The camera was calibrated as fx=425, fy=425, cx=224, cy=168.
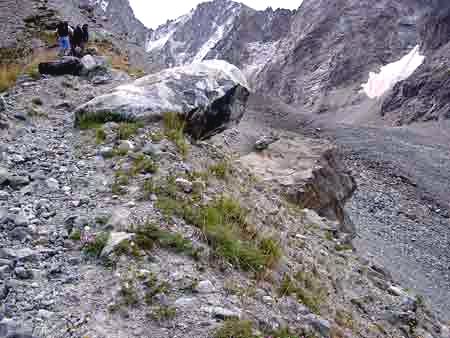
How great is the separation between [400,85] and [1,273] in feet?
252

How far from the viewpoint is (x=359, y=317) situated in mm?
6273

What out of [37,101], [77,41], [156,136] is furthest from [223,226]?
[77,41]

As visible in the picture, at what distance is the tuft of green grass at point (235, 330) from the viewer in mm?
3893

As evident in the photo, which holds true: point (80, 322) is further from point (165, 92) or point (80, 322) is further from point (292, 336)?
point (165, 92)

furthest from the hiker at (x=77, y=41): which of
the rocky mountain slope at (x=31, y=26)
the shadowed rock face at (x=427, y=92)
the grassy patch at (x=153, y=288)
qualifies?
the shadowed rock face at (x=427, y=92)

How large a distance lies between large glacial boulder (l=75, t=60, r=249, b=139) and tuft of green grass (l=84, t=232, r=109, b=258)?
3.40m

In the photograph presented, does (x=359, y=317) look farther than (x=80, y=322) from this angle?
Yes

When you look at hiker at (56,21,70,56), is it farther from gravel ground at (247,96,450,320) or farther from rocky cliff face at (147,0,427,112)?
rocky cliff face at (147,0,427,112)

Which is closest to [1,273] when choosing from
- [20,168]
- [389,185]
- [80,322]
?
[80,322]

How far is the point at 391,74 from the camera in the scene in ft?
302

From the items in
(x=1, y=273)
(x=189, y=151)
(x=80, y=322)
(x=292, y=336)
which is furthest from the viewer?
(x=189, y=151)

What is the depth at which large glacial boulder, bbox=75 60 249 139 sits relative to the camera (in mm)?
7768

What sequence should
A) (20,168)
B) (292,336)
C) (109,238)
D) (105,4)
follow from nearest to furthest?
1. (292,336)
2. (109,238)
3. (20,168)
4. (105,4)

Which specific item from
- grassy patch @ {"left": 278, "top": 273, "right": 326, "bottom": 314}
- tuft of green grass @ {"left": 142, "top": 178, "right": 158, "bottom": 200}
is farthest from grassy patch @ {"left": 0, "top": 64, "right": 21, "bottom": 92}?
grassy patch @ {"left": 278, "top": 273, "right": 326, "bottom": 314}
